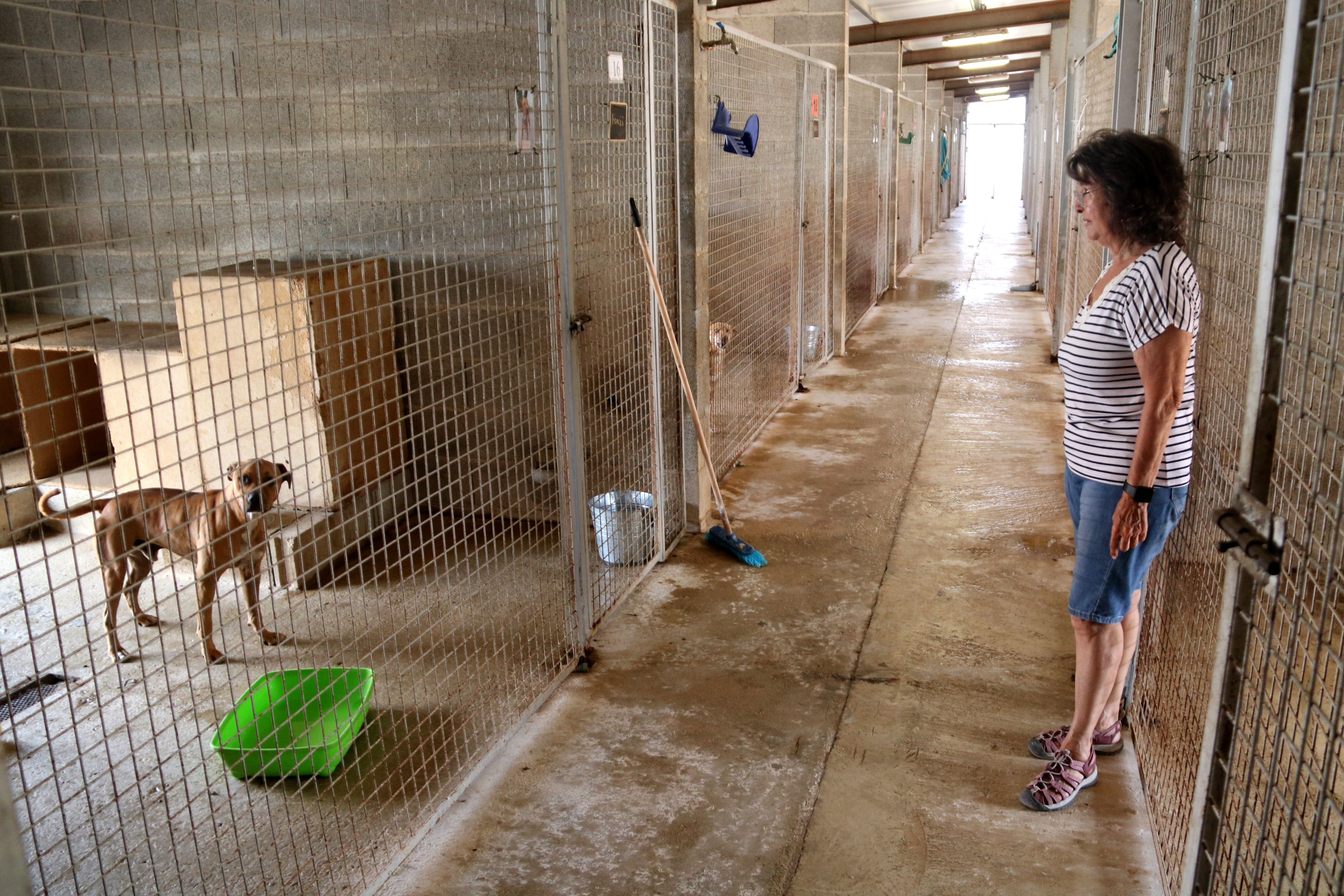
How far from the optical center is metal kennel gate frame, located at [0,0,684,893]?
2521 mm

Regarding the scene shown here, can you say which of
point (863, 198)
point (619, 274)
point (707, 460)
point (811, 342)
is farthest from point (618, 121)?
point (863, 198)

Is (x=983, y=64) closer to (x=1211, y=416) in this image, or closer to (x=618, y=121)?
(x=618, y=121)

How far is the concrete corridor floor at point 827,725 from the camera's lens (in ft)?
8.34

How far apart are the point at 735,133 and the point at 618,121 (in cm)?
107

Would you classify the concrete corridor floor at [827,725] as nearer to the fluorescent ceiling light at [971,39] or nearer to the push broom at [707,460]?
the push broom at [707,460]

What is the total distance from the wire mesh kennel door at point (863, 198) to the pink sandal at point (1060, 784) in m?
6.06

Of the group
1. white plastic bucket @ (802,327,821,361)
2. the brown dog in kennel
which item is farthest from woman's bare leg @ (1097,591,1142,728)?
white plastic bucket @ (802,327,821,361)

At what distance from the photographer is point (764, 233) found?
243 inches

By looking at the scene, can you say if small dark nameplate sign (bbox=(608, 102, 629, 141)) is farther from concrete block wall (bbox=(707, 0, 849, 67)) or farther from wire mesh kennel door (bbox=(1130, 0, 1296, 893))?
concrete block wall (bbox=(707, 0, 849, 67))

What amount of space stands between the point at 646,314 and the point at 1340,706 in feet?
10.3

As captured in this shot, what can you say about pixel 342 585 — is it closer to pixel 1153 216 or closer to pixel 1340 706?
pixel 1153 216

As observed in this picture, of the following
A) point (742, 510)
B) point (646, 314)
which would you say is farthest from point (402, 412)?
point (742, 510)

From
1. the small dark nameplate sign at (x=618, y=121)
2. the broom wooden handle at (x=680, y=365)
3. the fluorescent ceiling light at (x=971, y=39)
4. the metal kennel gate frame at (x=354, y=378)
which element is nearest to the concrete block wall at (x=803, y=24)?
the metal kennel gate frame at (x=354, y=378)

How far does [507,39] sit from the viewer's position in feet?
10.6
